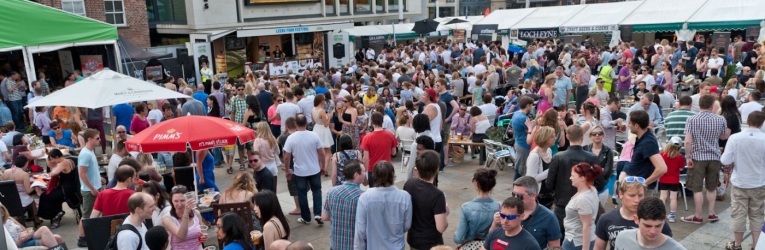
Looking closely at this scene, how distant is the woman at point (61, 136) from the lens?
435 inches

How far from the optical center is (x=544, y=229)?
184 inches

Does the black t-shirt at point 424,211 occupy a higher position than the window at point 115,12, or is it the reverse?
the window at point 115,12

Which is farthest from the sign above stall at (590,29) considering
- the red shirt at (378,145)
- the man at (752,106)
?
the red shirt at (378,145)

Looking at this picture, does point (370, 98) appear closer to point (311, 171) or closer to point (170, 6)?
point (311, 171)

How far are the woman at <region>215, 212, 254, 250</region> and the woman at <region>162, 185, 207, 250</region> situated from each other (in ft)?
2.43

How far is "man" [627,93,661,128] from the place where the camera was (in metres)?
9.82

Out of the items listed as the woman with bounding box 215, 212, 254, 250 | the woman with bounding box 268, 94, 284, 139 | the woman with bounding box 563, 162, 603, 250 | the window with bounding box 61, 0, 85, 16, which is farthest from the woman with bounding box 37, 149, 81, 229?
the window with bounding box 61, 0, 85, 16

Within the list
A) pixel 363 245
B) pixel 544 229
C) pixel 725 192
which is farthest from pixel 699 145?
pixel 363 245

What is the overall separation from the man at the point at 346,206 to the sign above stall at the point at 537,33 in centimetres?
2279

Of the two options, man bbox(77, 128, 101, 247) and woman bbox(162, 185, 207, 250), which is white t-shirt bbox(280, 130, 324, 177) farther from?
man bbox(77, 128, 101, 247)

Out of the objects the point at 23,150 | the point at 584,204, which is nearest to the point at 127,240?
the point at 584,204

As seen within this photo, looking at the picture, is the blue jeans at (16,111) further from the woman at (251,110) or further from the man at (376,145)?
the man at (376,145)

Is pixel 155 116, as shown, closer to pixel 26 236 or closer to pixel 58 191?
pixel 58 191

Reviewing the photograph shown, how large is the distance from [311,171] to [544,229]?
3.77m
